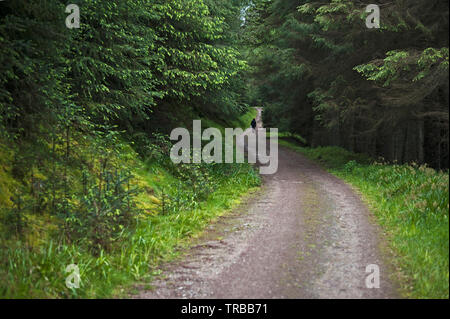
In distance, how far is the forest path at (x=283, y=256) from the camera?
15.8 feet

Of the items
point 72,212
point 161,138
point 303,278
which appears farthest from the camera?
point 161,138

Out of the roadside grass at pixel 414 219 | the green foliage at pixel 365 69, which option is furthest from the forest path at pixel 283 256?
the green foliage at pixel 365 69

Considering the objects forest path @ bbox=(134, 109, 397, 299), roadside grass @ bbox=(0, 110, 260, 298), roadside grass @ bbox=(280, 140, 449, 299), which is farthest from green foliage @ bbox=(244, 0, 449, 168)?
roadside grass @ bbox=(0, 110, 260, 298)

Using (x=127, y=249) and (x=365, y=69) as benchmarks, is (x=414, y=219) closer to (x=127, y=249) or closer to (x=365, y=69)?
(x=127, y=249)

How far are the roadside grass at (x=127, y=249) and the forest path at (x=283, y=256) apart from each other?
1.28 feet

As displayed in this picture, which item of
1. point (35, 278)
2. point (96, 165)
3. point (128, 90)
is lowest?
point (35, 278)

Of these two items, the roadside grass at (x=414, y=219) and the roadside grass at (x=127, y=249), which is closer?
the roadside grass at (x=127, y=249)

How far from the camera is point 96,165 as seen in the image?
786 centimetres

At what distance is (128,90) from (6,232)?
5102 millimetres

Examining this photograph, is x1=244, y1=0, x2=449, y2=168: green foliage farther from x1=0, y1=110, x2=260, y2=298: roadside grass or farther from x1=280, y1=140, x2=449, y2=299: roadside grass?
x1=0, y1=110, x2=260, y2=298: roadside grass

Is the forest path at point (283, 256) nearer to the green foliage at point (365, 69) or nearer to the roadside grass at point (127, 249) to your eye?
the roadside grass at point (127, 249)
